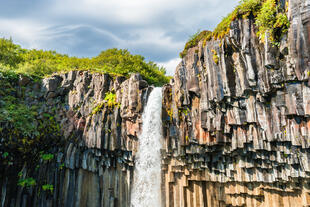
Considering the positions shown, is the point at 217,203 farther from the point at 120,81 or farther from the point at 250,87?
the point at 120,81

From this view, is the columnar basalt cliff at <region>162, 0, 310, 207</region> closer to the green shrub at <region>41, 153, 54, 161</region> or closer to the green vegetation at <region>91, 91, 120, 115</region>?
the green vegetation at <region>91, 91, 120, 115</region>

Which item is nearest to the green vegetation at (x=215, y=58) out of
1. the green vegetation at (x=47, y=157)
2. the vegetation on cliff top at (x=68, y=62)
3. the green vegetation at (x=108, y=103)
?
the green vegetation at (x=108, y=103)

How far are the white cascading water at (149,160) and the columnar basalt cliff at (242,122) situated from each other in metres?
0.69

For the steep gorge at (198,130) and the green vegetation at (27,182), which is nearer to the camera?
the steep gorge at (198,130)

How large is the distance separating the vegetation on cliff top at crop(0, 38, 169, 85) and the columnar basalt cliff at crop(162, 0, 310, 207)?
13.3 metres

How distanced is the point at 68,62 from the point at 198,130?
2241 cm

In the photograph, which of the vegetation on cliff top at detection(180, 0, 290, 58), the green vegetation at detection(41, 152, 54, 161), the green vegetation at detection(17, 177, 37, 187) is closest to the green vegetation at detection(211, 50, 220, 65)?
the vegetation on cliff top at detection(180, 0, 290, 58)

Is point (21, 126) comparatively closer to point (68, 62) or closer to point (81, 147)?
point (81, 147)

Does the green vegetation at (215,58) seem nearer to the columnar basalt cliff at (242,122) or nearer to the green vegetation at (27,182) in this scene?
the columnar basalt cliff at (242,122)

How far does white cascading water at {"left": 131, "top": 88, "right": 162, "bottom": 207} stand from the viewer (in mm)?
13781

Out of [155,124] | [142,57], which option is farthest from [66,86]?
[142,57]

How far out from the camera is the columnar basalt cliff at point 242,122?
789 cm

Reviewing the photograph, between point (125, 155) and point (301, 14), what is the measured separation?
12194 mm

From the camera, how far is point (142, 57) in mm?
32281
